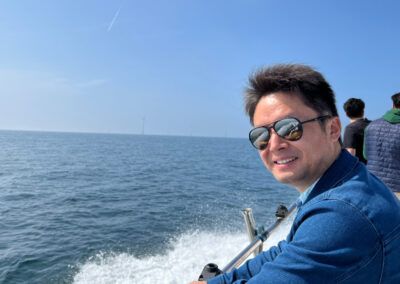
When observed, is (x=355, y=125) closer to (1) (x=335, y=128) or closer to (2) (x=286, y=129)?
(1) (x=335, y=128)

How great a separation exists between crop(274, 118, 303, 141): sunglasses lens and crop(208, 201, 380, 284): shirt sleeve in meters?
0.55

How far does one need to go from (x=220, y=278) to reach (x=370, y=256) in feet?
3.65

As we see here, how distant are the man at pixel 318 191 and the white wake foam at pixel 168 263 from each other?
233 inches

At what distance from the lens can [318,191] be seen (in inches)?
62.3

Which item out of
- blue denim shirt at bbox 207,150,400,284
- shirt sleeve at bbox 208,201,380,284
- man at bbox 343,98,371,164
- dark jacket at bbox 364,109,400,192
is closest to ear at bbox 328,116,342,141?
blue denim shirt at bbox 207,150,400,284

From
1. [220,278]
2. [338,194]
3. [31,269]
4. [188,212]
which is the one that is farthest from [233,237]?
[338,194]

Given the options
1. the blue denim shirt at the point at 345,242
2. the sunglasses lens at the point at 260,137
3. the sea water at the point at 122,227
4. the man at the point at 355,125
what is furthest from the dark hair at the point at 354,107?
the blue denim shirt at the point at 345,242

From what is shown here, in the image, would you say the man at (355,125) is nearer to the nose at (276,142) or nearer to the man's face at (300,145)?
the man's face at (300,145)

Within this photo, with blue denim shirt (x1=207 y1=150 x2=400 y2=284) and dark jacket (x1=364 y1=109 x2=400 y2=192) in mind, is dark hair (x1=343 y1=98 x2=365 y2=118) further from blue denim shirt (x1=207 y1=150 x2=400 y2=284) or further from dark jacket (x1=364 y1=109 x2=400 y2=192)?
blue denim shirt (x1=207 y1=150 x2=400 y2=284)

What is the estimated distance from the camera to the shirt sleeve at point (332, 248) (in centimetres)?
125

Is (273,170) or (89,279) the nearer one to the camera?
(273,170)

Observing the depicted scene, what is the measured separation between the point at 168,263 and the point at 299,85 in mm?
8468

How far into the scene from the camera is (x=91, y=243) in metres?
11.2

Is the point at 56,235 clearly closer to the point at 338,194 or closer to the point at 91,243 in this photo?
the point at 91,243
